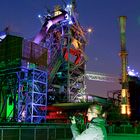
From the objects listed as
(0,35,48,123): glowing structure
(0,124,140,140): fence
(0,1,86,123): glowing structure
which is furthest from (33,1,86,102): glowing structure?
(0,124,140,140): fence

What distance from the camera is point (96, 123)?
5.79 metres

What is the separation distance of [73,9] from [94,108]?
89.2 m

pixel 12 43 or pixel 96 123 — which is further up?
pixel 12 43

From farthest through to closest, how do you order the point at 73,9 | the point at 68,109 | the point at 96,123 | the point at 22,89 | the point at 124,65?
the point at 73,9 → the point at 124,65 → the point at 68,109 → the point at 22,89 → the point at 96,123

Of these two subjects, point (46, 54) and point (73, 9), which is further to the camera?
point (73, 9)

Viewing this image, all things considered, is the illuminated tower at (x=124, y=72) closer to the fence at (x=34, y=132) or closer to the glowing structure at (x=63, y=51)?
the glowing structure at (x=63, y=51)

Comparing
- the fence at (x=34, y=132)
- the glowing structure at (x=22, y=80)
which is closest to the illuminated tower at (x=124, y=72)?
the glowing structure at (x=22, y=80)

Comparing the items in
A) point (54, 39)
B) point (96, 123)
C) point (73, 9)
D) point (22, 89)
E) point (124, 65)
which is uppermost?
point (73, 9)

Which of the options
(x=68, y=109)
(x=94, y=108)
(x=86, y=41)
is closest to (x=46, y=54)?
(x=68, y=109)

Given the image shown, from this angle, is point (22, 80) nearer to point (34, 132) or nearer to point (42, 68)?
point (42, 68)

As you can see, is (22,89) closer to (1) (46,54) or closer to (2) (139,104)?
(1) (46,54)

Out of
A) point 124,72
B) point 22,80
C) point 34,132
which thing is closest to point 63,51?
point 124,72

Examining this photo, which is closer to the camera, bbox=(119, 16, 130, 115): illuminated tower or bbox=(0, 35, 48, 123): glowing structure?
bbox=(0, 35, 48, 123): glowing structure

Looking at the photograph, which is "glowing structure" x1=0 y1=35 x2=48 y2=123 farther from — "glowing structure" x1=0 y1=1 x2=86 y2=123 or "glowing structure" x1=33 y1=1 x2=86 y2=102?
"glowing structure" x1=33 y1=1 x2=86 y2=102
